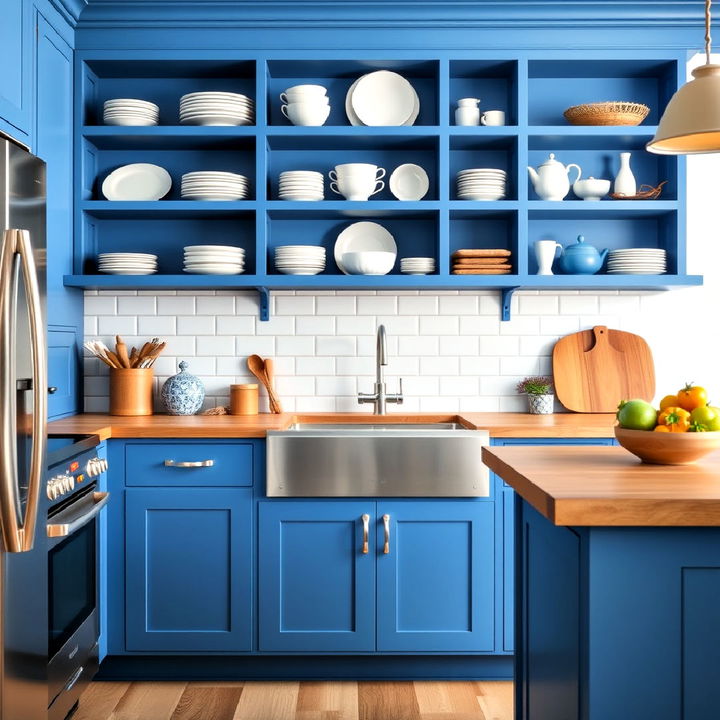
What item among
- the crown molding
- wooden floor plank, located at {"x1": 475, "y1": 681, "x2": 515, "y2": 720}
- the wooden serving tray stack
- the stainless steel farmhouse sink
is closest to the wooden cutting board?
the wooden serving tray stack

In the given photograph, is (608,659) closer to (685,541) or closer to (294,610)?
(685,541)

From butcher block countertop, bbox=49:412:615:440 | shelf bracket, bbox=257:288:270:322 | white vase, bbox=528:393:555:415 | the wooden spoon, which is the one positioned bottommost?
butcher block countertop, bbox=49:412:615:440

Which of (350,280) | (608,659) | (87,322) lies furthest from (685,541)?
(87,322)

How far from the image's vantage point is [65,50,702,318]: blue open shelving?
11.3 ft

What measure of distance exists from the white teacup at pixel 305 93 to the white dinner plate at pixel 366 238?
57 cm

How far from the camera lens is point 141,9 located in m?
3.45

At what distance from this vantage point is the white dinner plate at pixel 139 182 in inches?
144

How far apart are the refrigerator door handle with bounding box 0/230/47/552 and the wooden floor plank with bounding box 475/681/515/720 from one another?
65.4 inches

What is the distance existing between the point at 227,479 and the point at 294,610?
21.3 inches

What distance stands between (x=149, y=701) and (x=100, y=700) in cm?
17

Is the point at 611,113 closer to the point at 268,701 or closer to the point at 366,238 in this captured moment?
the point at 366,238

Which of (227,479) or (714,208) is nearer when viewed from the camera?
(227,479)

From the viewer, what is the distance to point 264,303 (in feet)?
12.0

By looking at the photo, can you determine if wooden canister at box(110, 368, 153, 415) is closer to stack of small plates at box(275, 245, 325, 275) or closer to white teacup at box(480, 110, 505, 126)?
stack of small plates at box(275, 245, 325, 275)
